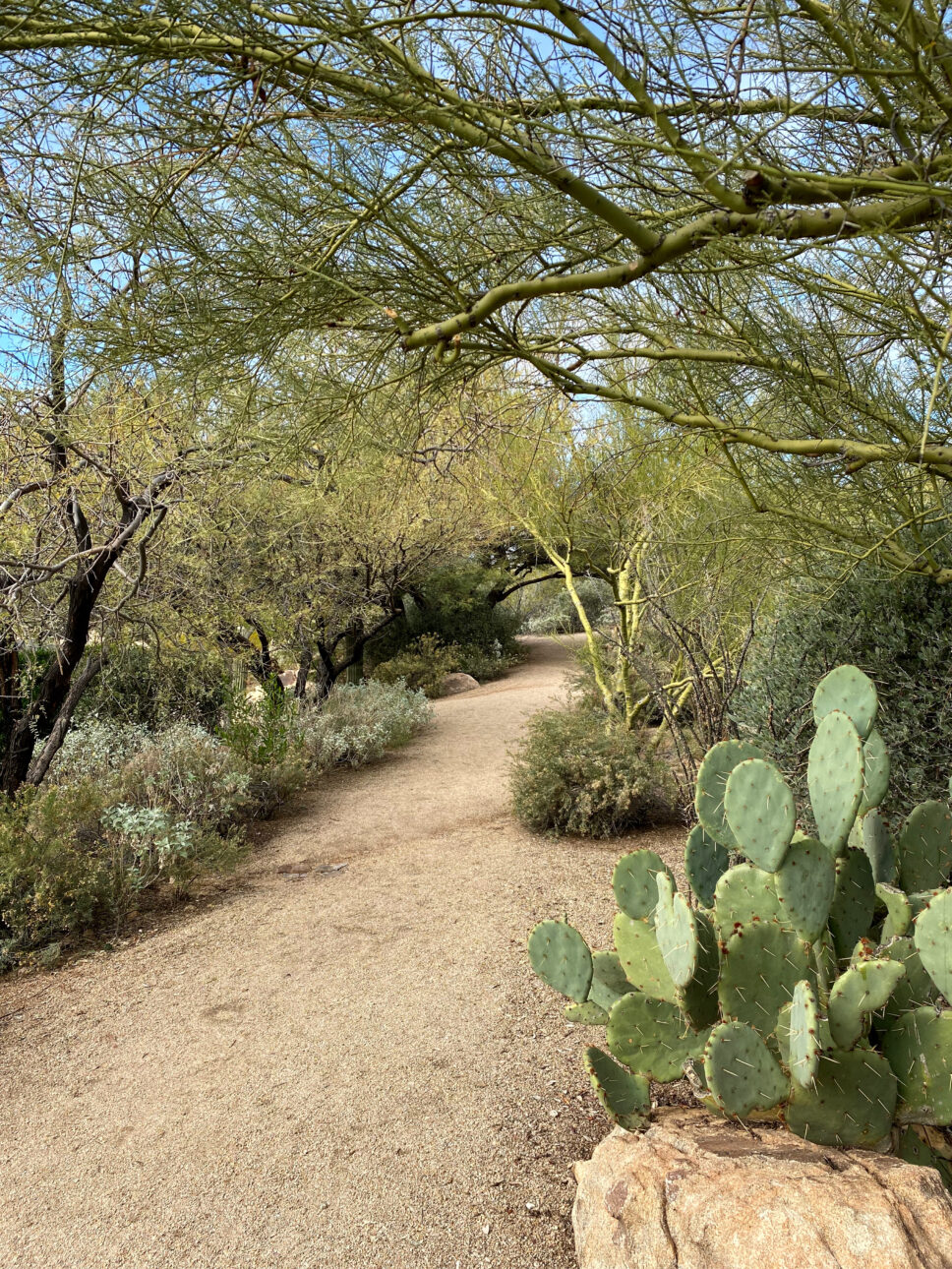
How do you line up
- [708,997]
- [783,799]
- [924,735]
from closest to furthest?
[783,799], [708,997], [924,735]

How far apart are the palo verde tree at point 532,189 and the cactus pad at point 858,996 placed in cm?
160

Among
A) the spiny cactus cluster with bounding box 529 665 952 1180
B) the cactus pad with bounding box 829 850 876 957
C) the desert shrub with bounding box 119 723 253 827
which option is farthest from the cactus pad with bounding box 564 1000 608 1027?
the desert shrub with bounding box 119 723 253 827

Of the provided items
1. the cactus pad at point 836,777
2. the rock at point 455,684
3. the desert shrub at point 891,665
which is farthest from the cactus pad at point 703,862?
the rock at point 455,684

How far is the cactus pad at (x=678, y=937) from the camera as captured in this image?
7.15ft

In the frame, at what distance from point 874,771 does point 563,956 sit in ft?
3.69

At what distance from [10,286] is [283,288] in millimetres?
1133

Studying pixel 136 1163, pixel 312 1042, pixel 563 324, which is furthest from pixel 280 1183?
pixel 563 324

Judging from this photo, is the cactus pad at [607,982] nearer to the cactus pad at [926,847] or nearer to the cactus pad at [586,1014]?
the cactus pad at [586,1014]

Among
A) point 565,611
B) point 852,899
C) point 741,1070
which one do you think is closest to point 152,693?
point 852,899

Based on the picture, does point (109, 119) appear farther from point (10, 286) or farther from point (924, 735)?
point (924, 735)

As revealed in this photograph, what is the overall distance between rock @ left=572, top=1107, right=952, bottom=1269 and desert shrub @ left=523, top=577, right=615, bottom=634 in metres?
16.1

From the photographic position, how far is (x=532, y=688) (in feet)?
51.5

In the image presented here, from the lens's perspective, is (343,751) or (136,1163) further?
(343,751)

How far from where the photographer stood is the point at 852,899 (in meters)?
2.62
